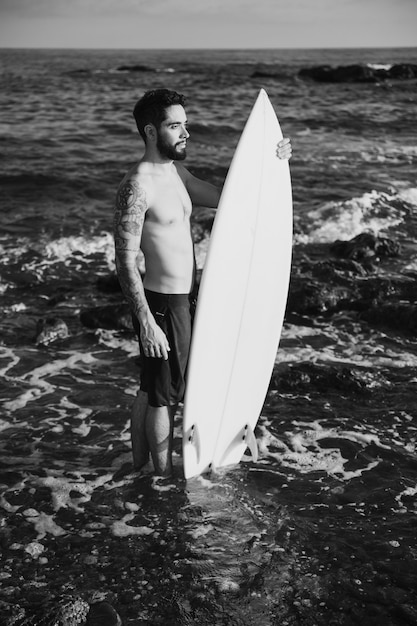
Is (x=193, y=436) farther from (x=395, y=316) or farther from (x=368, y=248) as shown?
(x=368, y=248)

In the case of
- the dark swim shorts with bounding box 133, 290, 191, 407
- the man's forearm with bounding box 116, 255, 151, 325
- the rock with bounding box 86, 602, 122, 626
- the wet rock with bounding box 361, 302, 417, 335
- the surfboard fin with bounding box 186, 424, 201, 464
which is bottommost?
the rock with bounding box 86, 602, 122, 626

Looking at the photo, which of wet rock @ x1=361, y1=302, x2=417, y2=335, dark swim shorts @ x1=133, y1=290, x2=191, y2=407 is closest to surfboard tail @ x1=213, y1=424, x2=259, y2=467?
dark swim shorts @ x1=133, y1=290, x2=191, y2=407

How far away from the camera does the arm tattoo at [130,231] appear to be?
393 centimetres

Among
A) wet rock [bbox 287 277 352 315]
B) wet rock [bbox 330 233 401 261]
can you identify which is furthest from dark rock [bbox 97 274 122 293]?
wet rock [bbox 330 233 401 261]

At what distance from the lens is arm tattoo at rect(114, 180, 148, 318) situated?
12.9ft

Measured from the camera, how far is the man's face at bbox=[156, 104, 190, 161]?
13.0ft


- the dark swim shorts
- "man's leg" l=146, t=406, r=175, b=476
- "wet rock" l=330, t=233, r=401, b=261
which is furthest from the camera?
"wet rock" l=330, t=233, r=401, b=261

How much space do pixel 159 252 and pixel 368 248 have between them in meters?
6.22

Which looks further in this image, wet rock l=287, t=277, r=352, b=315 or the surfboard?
wet rock l=287, t=277, r=352, b=315

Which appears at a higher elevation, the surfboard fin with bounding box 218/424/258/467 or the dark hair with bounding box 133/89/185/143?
the dark hair with bounding box 133/89/185/143

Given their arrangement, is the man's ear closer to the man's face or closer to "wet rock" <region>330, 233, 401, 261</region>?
the man's face

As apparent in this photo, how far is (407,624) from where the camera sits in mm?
3416

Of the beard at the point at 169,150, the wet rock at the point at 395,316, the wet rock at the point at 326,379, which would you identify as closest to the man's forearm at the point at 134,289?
the beard at the point at 169,150

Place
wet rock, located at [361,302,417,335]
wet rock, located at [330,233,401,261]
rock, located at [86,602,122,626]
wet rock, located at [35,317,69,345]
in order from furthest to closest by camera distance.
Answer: wet rock, located at [330,233,401,261] → wet rock, located at [361,302,417,335] → wet rock, located at [35,317,69,345] → rock, located at [86,602,122,626]
